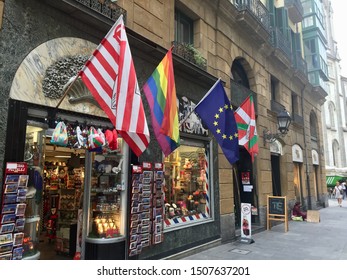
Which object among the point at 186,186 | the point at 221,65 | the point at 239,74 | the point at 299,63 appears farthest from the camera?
the point at 299,63

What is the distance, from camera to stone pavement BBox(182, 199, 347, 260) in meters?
8.16

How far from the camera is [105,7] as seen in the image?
21.2 feet

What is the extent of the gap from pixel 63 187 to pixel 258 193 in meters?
8.03

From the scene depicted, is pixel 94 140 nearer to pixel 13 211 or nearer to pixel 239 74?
pixel 13 211

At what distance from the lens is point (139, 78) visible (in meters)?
7.32

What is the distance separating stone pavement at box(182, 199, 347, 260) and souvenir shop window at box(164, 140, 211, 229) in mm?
1118

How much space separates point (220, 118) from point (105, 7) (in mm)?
3602

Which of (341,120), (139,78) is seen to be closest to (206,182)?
(139,78)

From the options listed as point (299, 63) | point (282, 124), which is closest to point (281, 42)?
point (299, 63)

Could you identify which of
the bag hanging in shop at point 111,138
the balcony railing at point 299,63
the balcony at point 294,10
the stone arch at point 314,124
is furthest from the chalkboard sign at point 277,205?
the stone arch at point 314,124

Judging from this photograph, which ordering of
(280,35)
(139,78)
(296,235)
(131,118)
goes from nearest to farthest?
(131,118) → (139,78) → (296,235) → (280,35)

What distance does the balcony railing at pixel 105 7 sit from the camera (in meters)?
6.16

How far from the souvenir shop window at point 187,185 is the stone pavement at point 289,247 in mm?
1118

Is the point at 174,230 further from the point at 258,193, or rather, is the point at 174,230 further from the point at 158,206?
the point at 258,193
